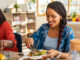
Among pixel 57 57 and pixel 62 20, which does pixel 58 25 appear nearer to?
pixel 62 20

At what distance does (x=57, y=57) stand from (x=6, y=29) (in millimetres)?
975

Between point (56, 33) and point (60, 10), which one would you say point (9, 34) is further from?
point (60, 10)

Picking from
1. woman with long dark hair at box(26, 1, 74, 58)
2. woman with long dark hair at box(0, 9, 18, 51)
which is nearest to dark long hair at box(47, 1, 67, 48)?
woman with long dark hair at box(26, 1, 74, 58)

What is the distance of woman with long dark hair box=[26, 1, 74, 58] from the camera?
1668 millimetres

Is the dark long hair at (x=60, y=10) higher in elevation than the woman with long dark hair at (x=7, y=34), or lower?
higher

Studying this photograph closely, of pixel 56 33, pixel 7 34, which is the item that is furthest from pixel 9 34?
pixel 56 33

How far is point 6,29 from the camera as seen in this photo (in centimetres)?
206

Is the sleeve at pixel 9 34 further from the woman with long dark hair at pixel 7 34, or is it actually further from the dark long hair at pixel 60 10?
the dark long hair at pixel 60 10

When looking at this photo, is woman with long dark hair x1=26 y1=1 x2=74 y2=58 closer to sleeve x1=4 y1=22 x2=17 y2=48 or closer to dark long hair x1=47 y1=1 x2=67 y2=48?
dark long hair x1=47 y1=1 x2=67 y2=48

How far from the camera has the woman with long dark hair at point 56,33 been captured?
167cm

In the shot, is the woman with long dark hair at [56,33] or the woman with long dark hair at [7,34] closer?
the woman with long dark hair at [56,33]

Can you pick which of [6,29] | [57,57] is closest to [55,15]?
[57,57]

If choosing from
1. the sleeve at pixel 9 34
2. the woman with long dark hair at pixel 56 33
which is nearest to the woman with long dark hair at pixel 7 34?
the sleeve at pixel 9 34

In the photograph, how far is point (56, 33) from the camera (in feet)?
5.90
